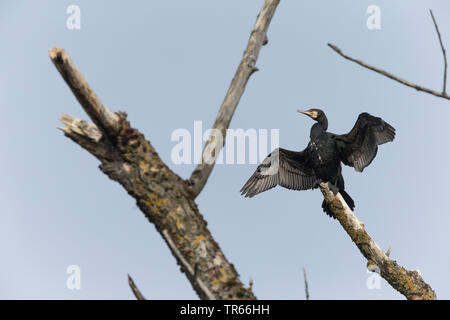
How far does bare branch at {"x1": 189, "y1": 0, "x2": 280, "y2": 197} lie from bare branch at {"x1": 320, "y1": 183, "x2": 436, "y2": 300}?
115 inches

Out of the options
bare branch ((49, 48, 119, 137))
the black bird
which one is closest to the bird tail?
the black bird

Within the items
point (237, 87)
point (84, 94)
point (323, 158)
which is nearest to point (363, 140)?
point (323, 158)

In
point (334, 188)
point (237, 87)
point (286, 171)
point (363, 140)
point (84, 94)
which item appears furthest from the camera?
point (286, 171)

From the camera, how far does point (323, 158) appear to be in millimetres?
8008

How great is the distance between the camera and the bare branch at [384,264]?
6.05 metres

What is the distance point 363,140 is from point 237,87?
458cm

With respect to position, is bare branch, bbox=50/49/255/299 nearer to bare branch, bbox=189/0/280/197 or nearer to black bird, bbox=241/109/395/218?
bare branch, bbox=189/0/280/197

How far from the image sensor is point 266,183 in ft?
27.9

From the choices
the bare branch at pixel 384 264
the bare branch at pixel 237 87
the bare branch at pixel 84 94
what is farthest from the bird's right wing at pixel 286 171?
the bare branch at pixel 84 94

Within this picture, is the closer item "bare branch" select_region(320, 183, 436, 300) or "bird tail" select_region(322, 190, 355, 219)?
"bare branch" select_region(320, 183, 436, 300)

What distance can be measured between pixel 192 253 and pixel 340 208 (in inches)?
151

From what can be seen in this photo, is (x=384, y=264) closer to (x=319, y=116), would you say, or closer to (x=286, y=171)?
(x=286, y=171)

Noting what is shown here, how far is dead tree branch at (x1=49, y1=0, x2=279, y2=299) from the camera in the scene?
320cm
